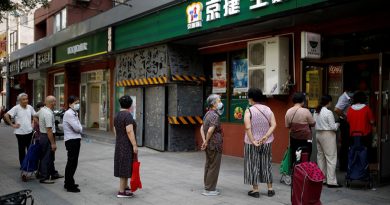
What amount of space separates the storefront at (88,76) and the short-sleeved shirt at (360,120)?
10.5 metres

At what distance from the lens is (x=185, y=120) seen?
11.7m

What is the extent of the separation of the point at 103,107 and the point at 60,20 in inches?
259

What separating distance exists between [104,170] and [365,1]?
21.1 ft

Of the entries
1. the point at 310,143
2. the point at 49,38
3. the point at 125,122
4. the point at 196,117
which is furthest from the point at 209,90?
the point at 49,38

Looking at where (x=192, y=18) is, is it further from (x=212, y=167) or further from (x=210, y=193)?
(x=210, y=193)

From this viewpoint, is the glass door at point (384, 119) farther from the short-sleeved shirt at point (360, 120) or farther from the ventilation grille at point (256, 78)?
the ventilation grille at point (256, 78)

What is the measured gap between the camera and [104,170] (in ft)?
29.6

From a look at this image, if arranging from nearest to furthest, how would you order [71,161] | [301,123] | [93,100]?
[71,161], [301,123], [93,100]

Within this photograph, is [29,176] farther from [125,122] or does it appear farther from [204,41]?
[204,41]

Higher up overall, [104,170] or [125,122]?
[125,122]

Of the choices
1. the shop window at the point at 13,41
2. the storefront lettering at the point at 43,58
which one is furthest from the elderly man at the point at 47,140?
the shop window at the point at 13,41

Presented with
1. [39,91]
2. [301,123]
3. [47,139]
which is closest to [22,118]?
[47,139]

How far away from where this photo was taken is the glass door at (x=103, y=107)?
18.0 m

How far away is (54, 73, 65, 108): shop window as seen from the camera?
72.3 feet
